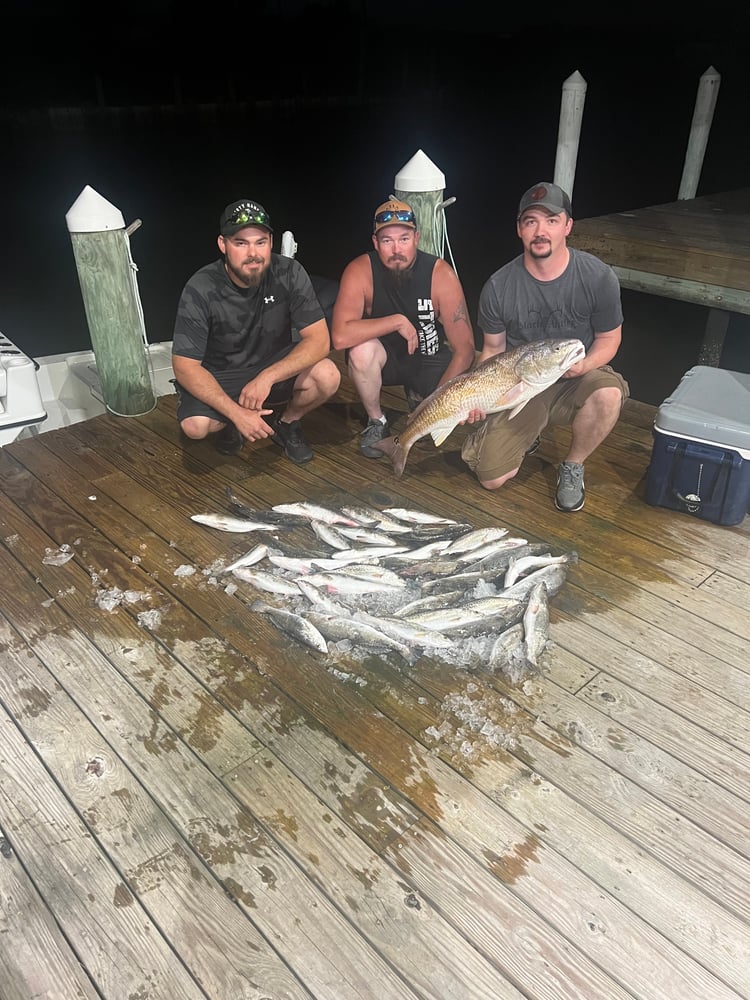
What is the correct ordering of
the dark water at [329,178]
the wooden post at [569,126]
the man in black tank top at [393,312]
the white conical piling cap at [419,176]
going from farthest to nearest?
the dark water at [329,178] → the wooden post at [569,126] → the white conical piling cap at [419,176] → the man in black tank top at [393,312]

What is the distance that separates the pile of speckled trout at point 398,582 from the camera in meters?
2.67

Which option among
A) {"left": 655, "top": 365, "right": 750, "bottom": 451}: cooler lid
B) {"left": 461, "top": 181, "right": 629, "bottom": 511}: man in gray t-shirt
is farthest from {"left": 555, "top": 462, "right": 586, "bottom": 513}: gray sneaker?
{"left": 655, "top": 365, "right": 750, "bottom": 451}: cooler lid

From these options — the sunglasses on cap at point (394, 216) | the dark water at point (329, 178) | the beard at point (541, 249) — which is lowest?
the dark water at point (329, 178)

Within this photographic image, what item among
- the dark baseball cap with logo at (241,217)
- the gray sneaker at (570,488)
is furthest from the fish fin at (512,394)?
the dark baseball cap with logo at (241,217)

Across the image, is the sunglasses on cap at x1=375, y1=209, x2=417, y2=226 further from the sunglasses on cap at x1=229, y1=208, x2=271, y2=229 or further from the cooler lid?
the cooler lid

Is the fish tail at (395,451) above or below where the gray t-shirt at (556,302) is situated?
below

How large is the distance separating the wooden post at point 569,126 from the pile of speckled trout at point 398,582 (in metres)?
4.54

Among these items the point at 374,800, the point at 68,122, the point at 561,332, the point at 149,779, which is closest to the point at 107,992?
the point at 149,779

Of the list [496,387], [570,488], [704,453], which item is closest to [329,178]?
[496,387]

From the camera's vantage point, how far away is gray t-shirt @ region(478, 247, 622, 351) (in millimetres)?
3412

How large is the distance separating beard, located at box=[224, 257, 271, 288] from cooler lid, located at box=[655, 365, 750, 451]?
213 cm

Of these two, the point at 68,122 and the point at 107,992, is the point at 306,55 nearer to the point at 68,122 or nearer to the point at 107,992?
the point at 68,122

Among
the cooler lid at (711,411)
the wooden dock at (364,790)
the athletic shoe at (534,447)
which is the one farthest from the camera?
the athletic shoe at (534,447)

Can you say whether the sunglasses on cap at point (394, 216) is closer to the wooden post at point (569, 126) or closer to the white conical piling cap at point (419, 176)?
the white conical piling cap at point (419, 176)
